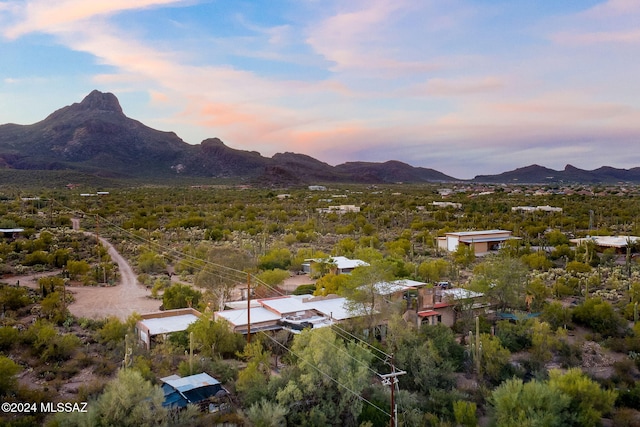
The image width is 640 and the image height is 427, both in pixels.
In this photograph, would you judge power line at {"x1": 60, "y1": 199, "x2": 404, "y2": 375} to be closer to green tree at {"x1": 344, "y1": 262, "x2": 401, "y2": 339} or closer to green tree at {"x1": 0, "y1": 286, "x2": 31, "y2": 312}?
green tree at {"x1": 344, "y1": 262, "x2": 401, "y2": 339}

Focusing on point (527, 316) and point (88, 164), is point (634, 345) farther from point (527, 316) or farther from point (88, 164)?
point (88, 164)

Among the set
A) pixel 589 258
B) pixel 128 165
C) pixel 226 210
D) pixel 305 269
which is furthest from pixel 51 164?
pixel 589 258

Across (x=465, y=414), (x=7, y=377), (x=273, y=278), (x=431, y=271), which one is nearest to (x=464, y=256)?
(x=431, y=271)

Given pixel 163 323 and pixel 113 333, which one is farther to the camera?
pixel 163 323

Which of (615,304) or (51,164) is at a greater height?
(51,164)

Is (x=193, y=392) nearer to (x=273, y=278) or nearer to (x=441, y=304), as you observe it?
(x=441, y=304)

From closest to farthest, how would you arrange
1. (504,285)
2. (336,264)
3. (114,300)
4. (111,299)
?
1. (504,285)
2. (114,300)
3. (111,299)
4. (336,264)

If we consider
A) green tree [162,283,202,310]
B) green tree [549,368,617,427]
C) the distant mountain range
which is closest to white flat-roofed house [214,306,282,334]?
green tree [162,283,202,310]

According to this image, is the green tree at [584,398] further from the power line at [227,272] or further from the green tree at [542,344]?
the power line at [227,272]

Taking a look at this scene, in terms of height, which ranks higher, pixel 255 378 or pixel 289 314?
pixel 289 314
